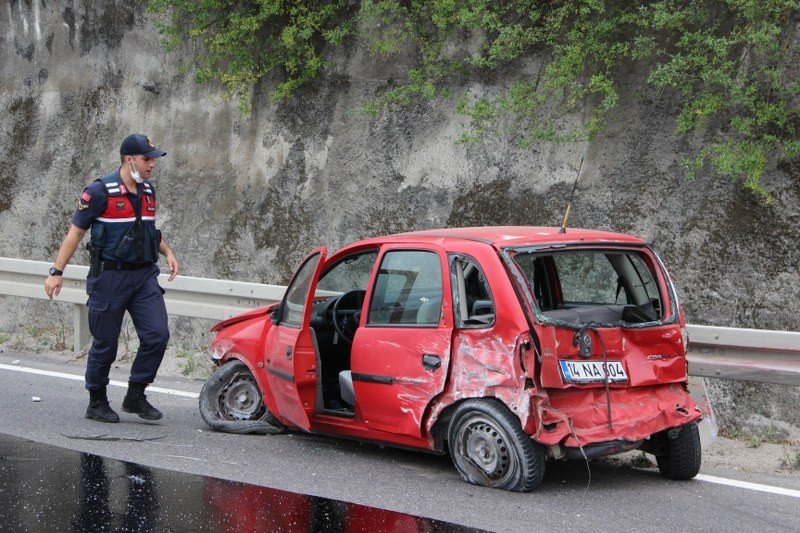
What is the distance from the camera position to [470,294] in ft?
21.2

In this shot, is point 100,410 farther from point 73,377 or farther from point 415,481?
point 415,481

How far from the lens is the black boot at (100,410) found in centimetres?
789

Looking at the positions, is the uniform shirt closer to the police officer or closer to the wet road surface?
the police officer

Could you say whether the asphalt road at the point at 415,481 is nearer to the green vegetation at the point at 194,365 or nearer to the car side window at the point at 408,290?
the car side window at the point at 408,290

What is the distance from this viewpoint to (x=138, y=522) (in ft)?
17.2

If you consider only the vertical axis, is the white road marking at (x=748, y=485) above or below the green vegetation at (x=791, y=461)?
below

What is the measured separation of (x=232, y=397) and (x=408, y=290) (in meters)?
1.95

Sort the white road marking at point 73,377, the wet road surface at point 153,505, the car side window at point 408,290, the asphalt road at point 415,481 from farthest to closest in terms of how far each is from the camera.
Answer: the white road marking at point 73,377
the car side window at point 408,290
the asphalt road at point 415,481
the wet road surface at point 153,505

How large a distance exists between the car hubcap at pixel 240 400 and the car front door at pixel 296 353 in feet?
1.73

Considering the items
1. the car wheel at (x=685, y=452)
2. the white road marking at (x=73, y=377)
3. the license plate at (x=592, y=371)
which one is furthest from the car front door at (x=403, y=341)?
the white road marking at (x=73, y=377)

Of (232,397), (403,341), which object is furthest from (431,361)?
(232,397)

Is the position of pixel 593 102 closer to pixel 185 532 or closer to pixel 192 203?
pixel 192 203

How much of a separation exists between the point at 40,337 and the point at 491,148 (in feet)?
18.3

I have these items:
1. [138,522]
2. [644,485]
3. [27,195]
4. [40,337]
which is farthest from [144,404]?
[27,195]
